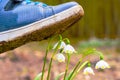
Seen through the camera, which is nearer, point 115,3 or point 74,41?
point 74,41

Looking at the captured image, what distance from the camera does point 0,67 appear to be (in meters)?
5.54

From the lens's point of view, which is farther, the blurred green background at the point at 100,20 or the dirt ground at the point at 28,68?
the blurred green background at the point at 100,20

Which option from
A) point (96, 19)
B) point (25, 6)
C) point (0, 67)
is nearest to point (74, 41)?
point (96, 19)

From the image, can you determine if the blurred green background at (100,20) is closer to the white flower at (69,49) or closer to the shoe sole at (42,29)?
the white flower at (69,49)

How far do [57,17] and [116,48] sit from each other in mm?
7254

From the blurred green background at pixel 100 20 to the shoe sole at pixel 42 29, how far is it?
9.43m

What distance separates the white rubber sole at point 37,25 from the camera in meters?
2.23

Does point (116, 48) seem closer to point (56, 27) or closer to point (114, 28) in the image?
point (114, 28)

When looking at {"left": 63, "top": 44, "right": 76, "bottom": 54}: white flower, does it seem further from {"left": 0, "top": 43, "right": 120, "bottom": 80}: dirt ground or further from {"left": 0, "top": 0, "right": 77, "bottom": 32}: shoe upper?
{"left": 0, "top": 43, "right": 120, "bottom": 80}: dirt ground

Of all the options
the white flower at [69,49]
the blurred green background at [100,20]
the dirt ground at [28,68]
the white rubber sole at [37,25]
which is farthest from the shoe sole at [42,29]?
the blurred green background at [100,20]

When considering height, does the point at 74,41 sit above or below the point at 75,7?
below

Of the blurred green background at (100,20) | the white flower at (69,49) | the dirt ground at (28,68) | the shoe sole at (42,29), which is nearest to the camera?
the shoe sole at (42,29)

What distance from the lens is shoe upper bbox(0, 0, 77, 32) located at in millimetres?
2311

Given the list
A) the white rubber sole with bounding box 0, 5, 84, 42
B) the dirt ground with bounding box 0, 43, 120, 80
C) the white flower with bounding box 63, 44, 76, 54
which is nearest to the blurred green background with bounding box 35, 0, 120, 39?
the dirt ground with bounding box 0, 43, 120, 80
